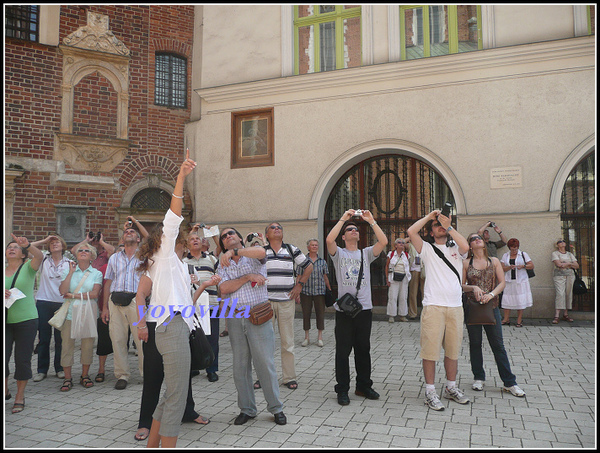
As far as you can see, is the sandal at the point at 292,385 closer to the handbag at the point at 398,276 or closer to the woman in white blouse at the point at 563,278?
the handbag at the point at 398,276

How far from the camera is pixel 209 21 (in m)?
13.3

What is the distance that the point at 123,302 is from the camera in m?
5.84

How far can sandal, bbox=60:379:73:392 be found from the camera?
228 inches

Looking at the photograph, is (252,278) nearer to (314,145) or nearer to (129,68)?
(314,145)

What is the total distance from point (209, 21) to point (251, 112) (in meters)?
2.96

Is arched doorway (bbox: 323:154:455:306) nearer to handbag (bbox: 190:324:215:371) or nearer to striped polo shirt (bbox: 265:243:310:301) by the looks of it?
striped polo shirt (bbox: 265:243:310:301)

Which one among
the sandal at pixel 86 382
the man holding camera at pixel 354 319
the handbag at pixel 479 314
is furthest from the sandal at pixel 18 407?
the handbag at pixel 479 314

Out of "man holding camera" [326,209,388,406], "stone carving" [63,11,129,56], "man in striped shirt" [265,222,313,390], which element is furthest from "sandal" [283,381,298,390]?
"stone carving" [63,11,129,56]

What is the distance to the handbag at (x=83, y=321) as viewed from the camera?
5.95 meters

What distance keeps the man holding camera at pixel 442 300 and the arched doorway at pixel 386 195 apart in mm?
6622

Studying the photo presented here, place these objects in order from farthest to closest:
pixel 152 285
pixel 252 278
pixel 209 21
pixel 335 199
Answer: pixel 209 21 → pixel 335 199 → pixel 252 278 → pixel 152 285

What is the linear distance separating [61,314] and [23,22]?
8932 mm

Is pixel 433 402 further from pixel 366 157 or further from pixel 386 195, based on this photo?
pixel 366 157

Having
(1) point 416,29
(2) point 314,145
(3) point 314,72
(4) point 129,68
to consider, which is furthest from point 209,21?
(1) point 416,29
